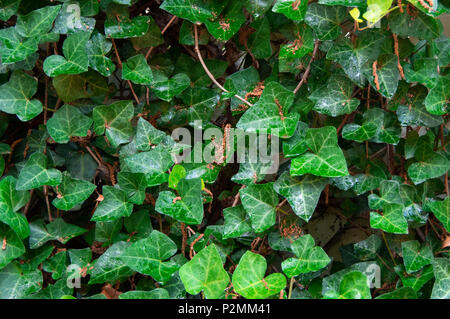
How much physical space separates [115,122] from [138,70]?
13 cm

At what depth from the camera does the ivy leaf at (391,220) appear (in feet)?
2.93

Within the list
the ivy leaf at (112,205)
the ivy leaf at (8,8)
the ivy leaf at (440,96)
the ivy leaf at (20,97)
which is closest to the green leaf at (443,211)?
the ivy leaf at (440,96)

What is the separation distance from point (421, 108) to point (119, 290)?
32.6 inches

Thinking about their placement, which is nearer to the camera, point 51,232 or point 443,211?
point 443,211

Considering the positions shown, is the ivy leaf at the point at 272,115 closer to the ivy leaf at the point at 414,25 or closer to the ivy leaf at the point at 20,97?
the ivy leaf at the point at 414,25

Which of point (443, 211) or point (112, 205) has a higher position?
point (443, 211)

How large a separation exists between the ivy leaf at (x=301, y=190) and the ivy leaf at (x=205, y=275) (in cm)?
19

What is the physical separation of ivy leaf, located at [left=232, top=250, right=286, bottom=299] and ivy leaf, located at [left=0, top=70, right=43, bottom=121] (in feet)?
1.84

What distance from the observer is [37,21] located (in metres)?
0.95


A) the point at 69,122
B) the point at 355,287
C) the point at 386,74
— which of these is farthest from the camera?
the point at 69,122

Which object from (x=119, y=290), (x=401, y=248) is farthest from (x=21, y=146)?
(x=401, y=248)

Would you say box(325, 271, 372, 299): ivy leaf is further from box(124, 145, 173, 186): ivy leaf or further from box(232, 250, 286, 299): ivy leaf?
box(124, 145, 173, 186): ivy leaf

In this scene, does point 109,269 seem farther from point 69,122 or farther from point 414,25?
point 414,25

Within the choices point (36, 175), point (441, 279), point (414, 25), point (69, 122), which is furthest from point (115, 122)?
point (441, 279)
